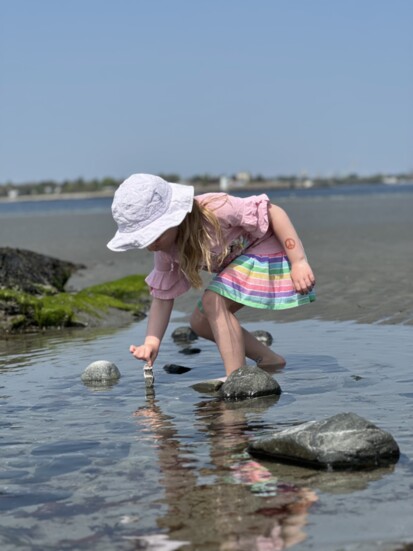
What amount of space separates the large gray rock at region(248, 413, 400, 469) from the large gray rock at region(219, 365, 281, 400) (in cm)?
134

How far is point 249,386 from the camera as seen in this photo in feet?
18.2

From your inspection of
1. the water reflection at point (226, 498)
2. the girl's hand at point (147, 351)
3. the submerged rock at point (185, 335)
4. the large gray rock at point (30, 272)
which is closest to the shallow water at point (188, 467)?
the water reflection at point (226, 498)

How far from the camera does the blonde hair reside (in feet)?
18.4

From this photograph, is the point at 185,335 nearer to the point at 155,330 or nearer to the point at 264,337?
the point at 264,337

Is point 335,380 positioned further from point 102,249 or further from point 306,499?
point 102,249

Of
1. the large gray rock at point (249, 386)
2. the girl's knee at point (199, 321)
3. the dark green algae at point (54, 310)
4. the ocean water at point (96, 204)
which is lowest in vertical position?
the ocean water at point (96, 204)

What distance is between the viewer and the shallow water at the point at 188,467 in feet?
10.9

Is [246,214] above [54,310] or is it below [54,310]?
above

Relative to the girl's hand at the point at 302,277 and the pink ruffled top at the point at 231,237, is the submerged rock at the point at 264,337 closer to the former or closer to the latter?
the pink ruffled top at the point at 231,237

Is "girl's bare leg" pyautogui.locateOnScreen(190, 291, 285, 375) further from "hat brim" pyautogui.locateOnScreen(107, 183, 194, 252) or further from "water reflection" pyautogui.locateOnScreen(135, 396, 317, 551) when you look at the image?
"water reflection" pyautogui.locateOnScreen(135, 396, 317, 551)

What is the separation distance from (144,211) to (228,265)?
844 mm

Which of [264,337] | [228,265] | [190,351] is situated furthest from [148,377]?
[264,337]

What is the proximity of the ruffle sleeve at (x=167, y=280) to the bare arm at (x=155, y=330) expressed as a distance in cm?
5

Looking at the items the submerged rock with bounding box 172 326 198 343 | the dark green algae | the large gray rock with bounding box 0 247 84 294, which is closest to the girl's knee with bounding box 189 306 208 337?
the submerged rock with bounding box 172 326 198 343
